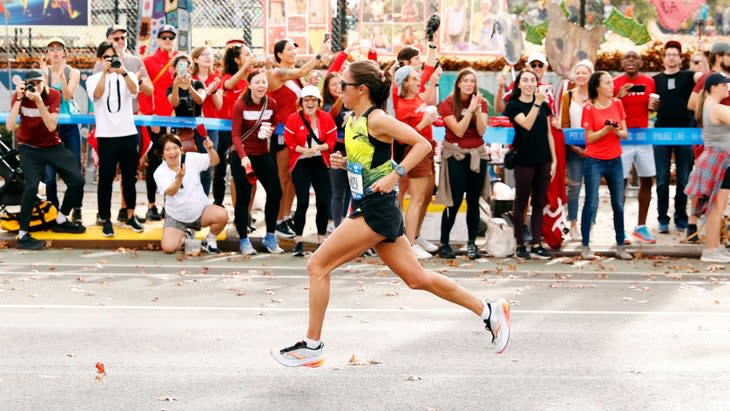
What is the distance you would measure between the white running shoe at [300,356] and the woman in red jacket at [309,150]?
5.27 m

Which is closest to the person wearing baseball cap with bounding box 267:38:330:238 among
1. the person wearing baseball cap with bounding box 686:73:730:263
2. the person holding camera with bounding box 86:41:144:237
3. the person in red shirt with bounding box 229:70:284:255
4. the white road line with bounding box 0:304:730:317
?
the person in red shirt with bounding box 229:70:284:255

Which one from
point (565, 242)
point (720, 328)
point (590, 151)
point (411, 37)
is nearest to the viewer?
point (720, 328)

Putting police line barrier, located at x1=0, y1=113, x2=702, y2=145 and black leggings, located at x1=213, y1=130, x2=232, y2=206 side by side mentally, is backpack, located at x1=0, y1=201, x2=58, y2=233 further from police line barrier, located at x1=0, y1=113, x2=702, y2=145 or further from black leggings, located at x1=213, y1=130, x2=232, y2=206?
black leggings, located at x1=213, y1=130, x2=232, y2=206

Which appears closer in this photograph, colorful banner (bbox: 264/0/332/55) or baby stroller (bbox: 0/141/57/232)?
baby stroller (bbox: 0/141/57/232)

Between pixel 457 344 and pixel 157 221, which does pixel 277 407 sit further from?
pixel 157 221

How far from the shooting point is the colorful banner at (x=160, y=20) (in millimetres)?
17250

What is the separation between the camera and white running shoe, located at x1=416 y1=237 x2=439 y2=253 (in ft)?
43.0

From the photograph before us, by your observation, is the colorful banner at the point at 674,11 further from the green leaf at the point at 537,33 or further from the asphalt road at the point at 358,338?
the asphalt road at the point at 358,338

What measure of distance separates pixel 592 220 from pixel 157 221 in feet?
16.1

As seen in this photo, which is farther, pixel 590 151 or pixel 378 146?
pixel 590 151

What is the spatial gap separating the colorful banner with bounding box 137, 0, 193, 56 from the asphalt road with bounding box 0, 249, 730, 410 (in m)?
5.64

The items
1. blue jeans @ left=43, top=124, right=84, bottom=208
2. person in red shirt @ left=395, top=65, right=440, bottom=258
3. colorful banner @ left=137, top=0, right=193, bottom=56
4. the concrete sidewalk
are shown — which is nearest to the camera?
person in red shirt @ left=395, top=65, right=440, bottom=258

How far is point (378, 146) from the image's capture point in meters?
7.52

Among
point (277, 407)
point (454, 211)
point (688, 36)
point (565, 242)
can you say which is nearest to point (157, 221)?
point (454, 211)
